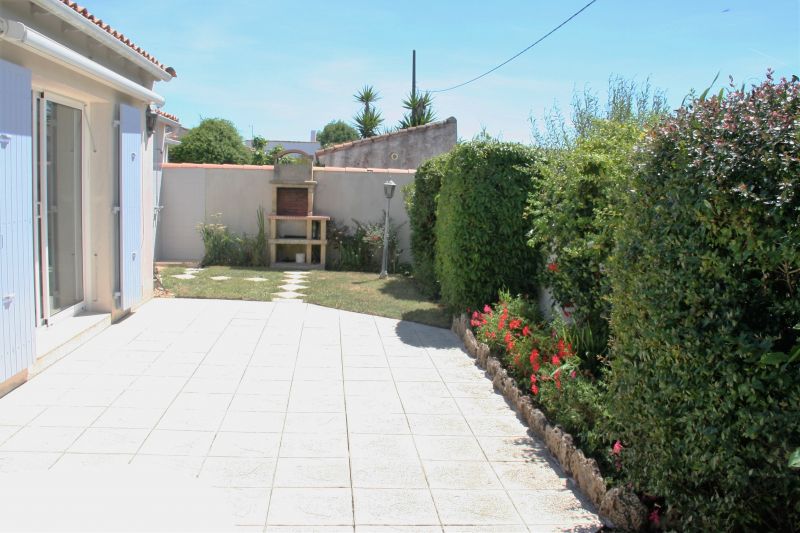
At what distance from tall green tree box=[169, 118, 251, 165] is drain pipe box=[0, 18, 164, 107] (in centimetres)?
1362

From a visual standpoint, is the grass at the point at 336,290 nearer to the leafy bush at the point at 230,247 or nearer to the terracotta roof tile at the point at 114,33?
the leafy bush at the point at 230,247

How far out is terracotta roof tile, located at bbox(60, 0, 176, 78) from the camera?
599 cm

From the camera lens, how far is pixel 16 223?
5.15m

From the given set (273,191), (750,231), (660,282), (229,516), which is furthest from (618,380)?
(273,191)

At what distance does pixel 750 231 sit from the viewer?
256cm

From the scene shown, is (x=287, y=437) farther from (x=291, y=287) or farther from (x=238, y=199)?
(x=238, y=199)

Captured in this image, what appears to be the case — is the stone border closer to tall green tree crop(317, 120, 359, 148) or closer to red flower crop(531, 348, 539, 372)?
red flower crop(531, 348, 539, 372)

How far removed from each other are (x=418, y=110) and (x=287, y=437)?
2522cm

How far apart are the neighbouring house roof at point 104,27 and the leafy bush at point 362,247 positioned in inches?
225

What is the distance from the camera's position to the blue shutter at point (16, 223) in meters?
4.92

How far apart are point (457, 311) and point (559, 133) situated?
10.0 ft

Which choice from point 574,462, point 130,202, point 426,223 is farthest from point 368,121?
point 574,462

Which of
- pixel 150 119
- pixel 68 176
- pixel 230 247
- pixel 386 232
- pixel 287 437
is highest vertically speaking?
pixel 150 119

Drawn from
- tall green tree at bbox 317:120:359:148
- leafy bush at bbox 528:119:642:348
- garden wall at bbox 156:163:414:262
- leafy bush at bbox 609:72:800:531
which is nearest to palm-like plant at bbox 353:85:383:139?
tall green tree at bbox 317:120:359:148
